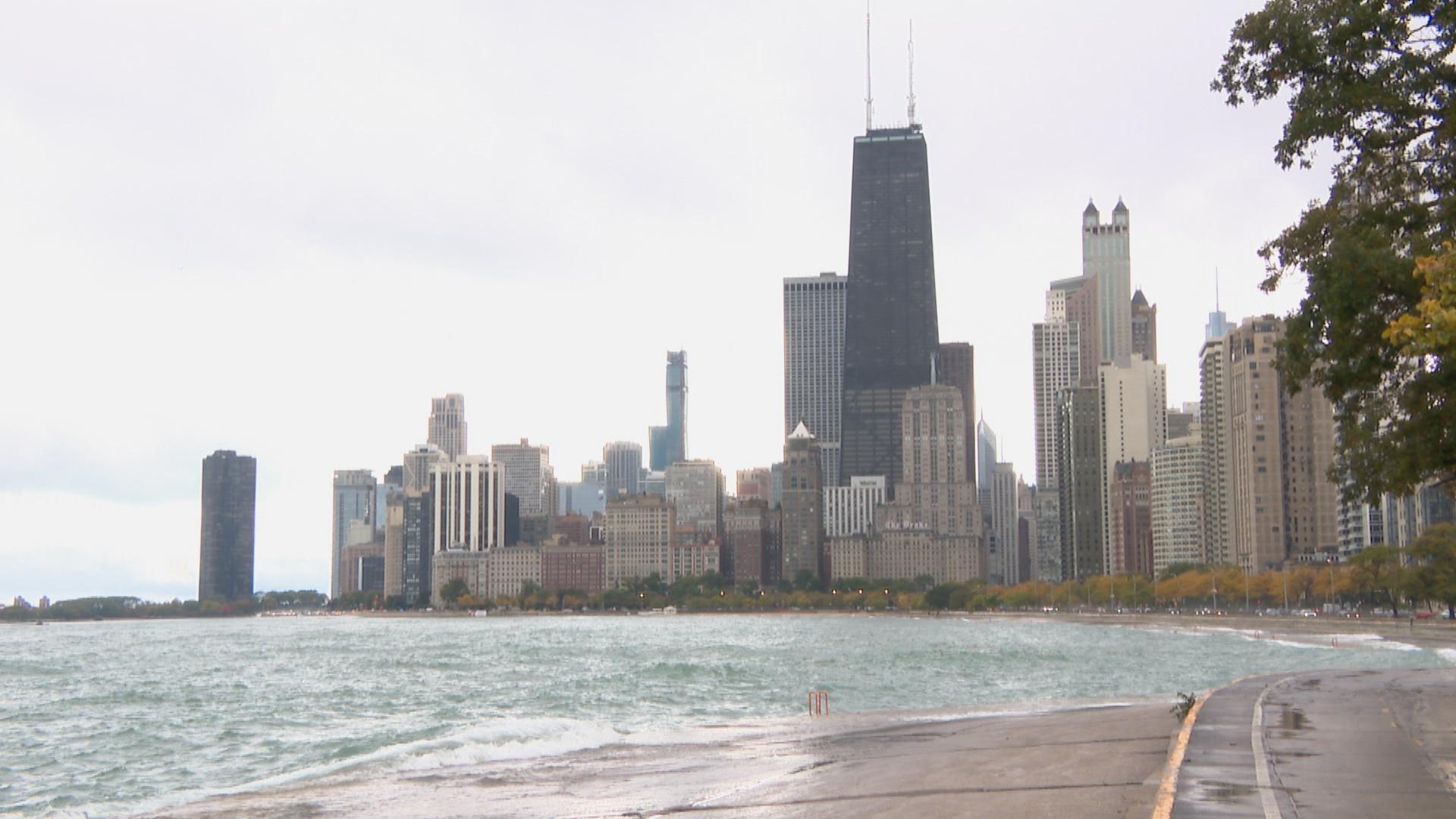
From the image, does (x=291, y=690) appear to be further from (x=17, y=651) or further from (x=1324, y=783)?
(x=17, y=651)

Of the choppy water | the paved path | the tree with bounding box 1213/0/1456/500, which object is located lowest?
the choppy water

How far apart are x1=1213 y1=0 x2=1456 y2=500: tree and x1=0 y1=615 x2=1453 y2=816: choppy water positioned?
25.2m

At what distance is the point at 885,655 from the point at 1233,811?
9910 centimetres

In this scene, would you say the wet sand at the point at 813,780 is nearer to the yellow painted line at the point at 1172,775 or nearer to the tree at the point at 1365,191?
the yellow painted line at the point at 1172,775

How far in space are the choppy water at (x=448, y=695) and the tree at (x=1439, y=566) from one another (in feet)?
108

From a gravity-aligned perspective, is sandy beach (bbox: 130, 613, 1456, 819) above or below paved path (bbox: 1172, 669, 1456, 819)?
below

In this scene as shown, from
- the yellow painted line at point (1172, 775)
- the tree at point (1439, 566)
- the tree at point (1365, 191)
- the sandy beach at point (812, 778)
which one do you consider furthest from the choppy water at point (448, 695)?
the tree at point (1439, 566)

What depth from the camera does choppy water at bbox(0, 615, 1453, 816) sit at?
42.8 metres

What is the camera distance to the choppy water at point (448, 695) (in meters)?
42.8

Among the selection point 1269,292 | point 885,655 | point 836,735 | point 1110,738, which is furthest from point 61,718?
point 885,655

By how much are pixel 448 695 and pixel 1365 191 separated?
57406mm

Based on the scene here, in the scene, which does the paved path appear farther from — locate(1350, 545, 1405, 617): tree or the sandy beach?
locate(1350, 545, 1405, 617): tree

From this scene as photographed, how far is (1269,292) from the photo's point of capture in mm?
28078

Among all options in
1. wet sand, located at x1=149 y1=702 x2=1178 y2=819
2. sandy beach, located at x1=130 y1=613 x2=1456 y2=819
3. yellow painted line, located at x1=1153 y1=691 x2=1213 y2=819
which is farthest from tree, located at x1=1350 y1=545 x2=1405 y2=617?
yellow painted line, located at x1=1153 y1=691 x2=1213 y2=819
